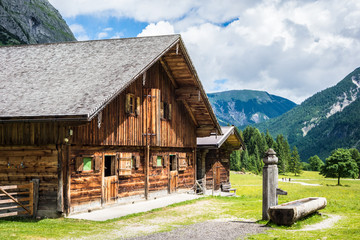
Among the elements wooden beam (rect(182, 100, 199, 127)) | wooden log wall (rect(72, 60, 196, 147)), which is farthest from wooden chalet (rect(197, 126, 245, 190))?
wooden log wall (rect(72, 60, 196, 147))

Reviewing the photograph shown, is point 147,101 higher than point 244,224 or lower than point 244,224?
higher

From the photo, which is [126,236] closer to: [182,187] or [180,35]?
[180,35]

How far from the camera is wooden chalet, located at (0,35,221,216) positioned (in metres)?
15.8

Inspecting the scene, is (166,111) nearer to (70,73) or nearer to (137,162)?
(137,162)

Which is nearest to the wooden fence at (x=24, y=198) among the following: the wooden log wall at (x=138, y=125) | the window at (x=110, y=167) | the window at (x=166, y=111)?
the wooden log wall at (x=138, y=125)

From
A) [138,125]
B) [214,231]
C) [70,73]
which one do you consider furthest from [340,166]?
[214,231]

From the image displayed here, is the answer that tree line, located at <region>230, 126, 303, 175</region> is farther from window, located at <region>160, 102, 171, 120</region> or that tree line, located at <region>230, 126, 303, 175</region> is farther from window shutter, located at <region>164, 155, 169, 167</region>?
window, located at <region>160, 102, 171, 120</region>

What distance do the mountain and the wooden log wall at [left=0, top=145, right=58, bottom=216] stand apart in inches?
2890

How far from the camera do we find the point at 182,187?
26.8 metres

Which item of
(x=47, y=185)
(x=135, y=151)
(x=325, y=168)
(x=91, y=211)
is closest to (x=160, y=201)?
(x=135, y=151)

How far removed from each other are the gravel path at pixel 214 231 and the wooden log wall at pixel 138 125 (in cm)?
571

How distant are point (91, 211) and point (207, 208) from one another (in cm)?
541

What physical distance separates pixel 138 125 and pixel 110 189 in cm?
382

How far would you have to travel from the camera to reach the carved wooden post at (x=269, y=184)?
14.3 m
